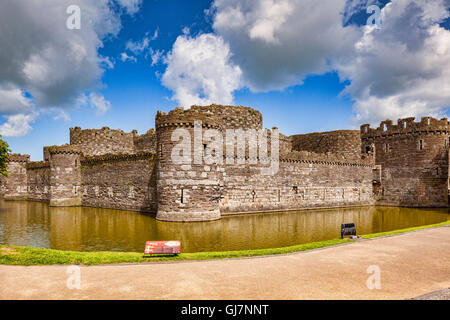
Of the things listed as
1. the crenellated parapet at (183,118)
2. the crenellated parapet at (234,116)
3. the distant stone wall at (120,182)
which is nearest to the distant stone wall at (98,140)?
the distant stone wall at (120,182)

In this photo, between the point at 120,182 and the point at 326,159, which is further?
the point at 326,159

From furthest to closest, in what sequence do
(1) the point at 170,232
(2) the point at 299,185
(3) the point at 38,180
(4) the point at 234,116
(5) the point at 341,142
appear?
(3) the point at 38,180, (5) the point at 341,142, (2) the point at 299,185, (4) the point at 234,116, (1) the point at 170,232

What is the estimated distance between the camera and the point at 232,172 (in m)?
24.3

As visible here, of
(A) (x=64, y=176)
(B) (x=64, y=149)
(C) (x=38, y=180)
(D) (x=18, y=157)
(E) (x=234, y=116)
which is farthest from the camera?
(D) (x=18, y=157)

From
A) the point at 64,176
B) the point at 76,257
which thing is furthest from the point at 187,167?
the point at 64,176

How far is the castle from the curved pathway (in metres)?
11.3

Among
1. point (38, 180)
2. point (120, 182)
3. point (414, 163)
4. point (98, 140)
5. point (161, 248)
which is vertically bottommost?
point (161, 248)

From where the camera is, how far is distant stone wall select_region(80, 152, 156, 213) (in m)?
25.1

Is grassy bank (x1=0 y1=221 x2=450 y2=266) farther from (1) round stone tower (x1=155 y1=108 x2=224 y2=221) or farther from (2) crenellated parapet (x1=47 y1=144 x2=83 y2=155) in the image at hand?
(2) crenellated parapet (x1=47 y1=144 x2=83 y2=155)

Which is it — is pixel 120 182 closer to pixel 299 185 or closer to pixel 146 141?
pixel 146 141

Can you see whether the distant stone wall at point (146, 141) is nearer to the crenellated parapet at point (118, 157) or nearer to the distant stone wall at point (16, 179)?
the crenellated parapet at point (118, 157)

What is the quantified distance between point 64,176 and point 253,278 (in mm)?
29457

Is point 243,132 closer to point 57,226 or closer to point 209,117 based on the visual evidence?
point 209,117

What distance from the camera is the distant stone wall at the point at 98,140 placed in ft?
110
